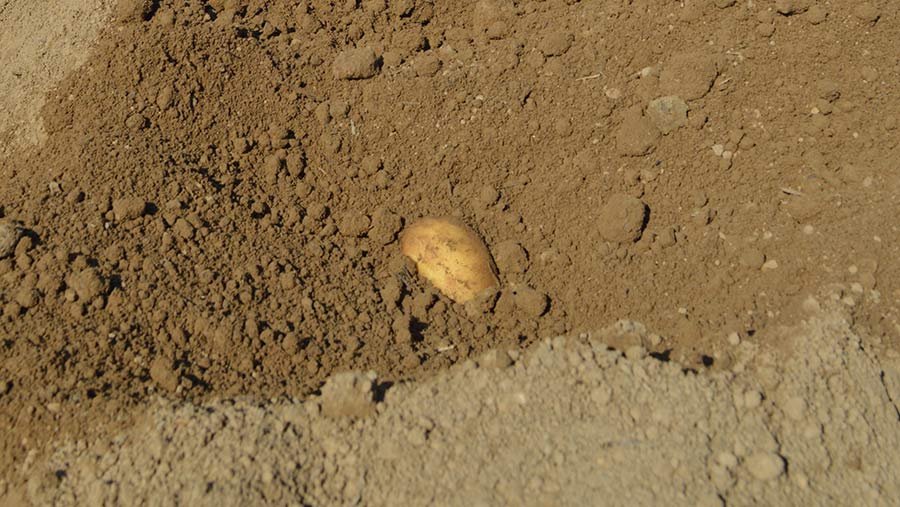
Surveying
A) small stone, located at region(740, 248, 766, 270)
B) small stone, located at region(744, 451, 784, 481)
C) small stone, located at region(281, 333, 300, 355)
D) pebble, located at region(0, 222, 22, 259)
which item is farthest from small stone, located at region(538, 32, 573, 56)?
pebble, located at region(0, 222, 22, 259)

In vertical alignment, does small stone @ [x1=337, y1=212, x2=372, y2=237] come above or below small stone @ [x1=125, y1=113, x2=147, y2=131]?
below

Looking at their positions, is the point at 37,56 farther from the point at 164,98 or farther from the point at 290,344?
the point at 290,344

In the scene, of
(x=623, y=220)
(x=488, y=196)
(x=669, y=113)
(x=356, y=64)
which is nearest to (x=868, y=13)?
(x=669, y=113)

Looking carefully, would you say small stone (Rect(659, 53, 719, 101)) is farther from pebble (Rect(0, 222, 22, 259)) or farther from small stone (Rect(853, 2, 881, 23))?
pebble (Rect(0, 222, 22, 259))

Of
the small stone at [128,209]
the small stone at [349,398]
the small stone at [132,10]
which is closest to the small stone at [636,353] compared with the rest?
the small stone at [349,398]

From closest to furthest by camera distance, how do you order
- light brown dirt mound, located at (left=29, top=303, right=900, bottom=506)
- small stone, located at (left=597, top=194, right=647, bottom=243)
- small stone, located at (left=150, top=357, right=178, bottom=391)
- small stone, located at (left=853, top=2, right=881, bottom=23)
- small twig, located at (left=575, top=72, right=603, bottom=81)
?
light brown dirt mound, located at (left=29, top=303, right=900, bottom=506)
small stone, located at (left=150, top=357, right=178, bottom=391)
small stone, located at (left=597, top=194, right=647, bottom=243)
small stone, located at (left=853, top=2, right=881, bottom=23)
small twig, located at (left=575, top=72, right=603, bottom=81)

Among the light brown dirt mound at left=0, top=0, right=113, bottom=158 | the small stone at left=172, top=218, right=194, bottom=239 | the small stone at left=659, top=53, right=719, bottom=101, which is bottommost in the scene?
the small stone at left=659, top=53, right=719, bottom=101
